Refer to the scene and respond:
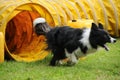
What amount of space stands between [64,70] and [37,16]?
2806 mm

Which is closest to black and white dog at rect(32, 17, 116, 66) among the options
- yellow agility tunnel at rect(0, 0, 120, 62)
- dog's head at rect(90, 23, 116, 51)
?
dog's head at rect(90, 23, 116, 51)

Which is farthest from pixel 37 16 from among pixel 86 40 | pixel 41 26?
pixel 86 40

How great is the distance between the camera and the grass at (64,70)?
6.97 metres

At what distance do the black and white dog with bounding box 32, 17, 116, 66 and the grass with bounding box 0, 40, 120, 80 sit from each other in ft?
0.94

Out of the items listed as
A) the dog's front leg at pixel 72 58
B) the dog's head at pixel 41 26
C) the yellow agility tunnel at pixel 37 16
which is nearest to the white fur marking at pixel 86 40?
→ the dog's front leg at pixel 72 58

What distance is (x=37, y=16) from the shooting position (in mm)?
9898

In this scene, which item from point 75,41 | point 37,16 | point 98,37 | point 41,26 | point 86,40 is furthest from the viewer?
point 37,16

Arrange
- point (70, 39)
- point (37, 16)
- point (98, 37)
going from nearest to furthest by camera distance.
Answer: point (98, 37) → point (70, 39) → point (37, 16)

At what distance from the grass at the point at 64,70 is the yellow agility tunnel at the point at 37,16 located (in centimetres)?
56

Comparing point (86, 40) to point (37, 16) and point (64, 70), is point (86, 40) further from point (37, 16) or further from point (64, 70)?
point (37, 16)

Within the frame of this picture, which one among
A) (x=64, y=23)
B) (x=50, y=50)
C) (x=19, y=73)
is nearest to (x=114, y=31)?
(x=64, y=23)

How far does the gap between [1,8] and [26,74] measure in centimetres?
240

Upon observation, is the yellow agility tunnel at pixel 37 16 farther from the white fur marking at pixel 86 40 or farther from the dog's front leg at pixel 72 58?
the white fur marking at pixel 86 40

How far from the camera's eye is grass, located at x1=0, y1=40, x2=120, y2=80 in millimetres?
6970
